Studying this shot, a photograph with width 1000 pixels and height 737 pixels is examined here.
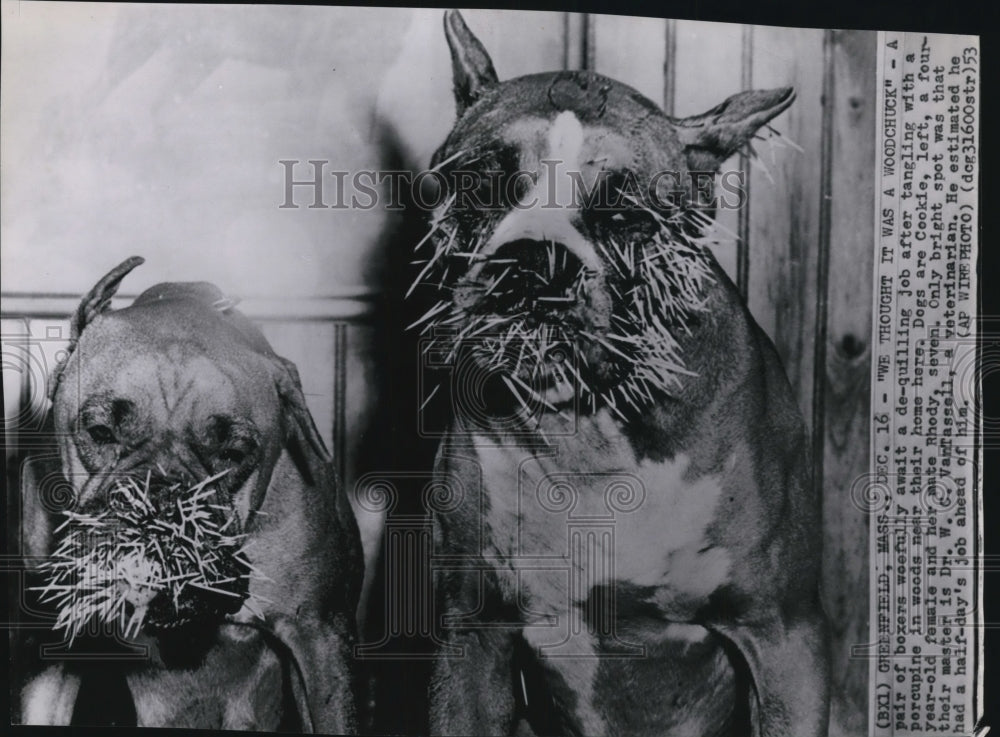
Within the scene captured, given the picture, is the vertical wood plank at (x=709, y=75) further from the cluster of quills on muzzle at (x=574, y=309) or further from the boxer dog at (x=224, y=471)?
the boxer dog at (x=224, y=471)

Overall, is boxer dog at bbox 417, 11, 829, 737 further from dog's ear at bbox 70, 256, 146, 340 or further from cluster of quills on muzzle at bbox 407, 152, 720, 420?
dog's ear at bbox 70, 256, 146, 340

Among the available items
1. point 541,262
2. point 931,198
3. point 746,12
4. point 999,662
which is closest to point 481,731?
point 541,262

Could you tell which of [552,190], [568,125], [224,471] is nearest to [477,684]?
[224,471]

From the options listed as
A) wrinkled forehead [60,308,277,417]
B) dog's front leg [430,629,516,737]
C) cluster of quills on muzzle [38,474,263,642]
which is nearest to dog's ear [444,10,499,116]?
wrinkled forehead [60,308,277,417]

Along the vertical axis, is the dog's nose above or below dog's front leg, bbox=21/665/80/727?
above

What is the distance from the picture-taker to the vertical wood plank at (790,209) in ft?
6.10

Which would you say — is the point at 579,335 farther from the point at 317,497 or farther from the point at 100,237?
the point at 100,237

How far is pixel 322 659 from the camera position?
1.87 m

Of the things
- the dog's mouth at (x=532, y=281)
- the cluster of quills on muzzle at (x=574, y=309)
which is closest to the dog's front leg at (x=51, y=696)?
the cluster of quills on muzzle at (x=574, y=309)

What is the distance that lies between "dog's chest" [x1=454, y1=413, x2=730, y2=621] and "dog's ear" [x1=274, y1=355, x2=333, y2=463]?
0.99 feet

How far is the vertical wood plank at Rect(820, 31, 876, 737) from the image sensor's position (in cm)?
187

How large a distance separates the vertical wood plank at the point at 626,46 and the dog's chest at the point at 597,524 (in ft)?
2.10

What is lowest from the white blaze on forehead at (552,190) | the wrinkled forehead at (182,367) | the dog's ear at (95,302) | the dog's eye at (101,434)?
the dog's eye at (101,434)

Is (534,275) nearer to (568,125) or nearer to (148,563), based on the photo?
(568,125)
